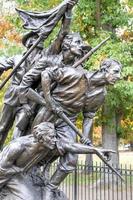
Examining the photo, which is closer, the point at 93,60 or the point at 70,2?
the point at 70,2

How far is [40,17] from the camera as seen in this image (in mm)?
6773

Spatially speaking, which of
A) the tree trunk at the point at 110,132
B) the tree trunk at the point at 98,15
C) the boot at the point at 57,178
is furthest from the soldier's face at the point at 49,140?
the tree trunk at the point at 98,15

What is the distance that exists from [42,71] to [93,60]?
22.6 feet

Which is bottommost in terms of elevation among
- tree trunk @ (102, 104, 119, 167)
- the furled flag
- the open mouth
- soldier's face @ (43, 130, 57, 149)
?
soldier's face @ (43, 130, 57, 149)

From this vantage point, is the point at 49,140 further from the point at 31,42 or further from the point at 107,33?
the point at 107,33

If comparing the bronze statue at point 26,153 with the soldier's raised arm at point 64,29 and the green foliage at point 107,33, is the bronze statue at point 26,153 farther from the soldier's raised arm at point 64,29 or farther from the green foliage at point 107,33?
the green foliage at point 107,33

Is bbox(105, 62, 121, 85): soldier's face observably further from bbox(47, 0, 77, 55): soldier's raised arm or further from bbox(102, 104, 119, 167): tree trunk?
bbox(102, 104, 119, 167): tree trunk

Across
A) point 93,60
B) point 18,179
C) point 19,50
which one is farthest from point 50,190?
point 19,50

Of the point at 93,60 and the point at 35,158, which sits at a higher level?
the point at 93,60

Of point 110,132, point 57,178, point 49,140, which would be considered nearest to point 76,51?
point 49,140

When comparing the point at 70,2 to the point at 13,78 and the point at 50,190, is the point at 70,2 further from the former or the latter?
the point at 50,190

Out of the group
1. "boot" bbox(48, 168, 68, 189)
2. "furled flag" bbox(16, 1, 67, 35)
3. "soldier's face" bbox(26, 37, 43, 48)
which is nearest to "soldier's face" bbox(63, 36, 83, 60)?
"furled flag" bbox(16, 1, 67, 35)

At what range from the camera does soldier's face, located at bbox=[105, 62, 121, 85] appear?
6172 mm

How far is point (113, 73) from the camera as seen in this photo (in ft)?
20.2
